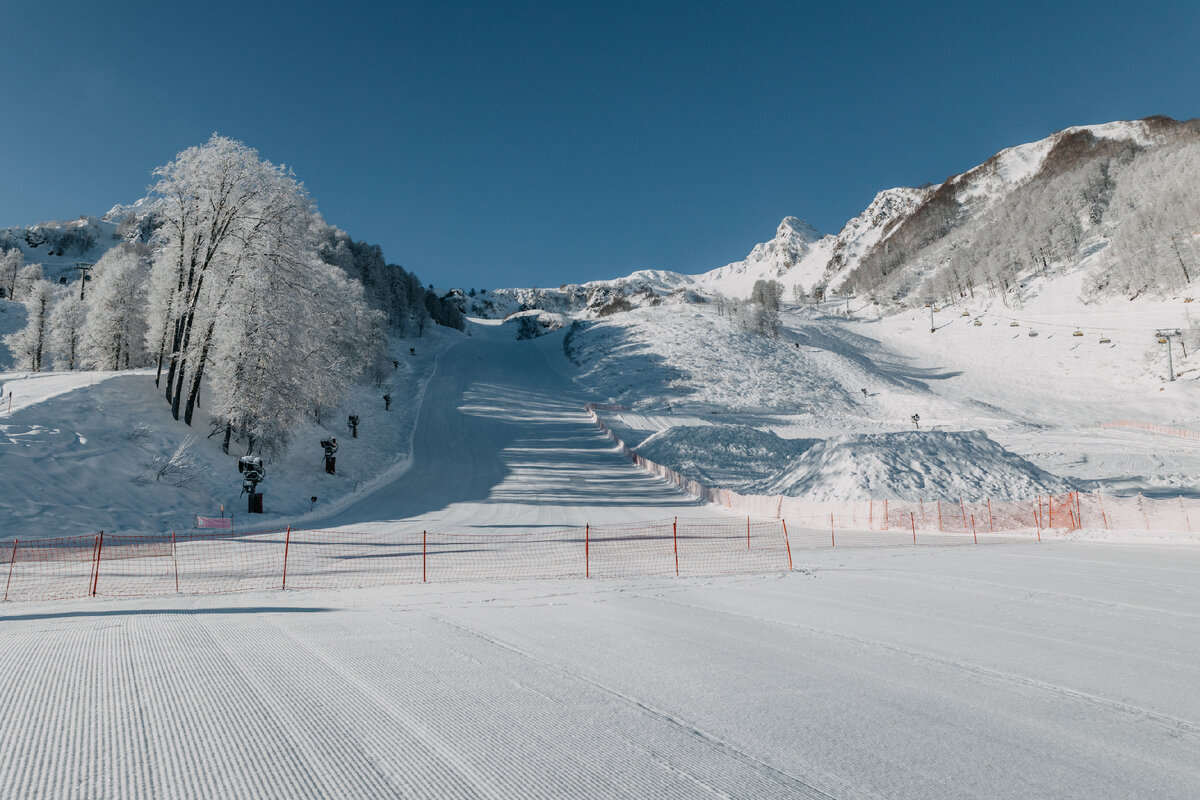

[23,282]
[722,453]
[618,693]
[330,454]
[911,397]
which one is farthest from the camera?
[23,282]

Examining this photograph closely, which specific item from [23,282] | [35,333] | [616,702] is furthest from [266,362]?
[23,282]

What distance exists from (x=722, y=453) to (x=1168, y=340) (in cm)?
5755

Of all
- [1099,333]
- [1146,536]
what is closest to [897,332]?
[1099,333]

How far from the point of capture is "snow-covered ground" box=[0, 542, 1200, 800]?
292cm

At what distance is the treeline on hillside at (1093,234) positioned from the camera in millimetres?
85625

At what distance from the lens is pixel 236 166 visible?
26719 millimetres

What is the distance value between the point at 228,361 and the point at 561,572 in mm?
21642

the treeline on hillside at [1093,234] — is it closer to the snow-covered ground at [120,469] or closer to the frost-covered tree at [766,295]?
the frost-covered tree at [766,295]

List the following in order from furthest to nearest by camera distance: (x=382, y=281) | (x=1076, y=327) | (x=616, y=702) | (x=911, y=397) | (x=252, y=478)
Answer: (x=382, y=281)
(x=1076, y=327)
(x=911, y=397)
(x=252, y=478)
(x=616, y=702)

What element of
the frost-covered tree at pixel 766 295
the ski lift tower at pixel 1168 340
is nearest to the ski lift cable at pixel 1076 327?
the ski lift tower at pixel 1168 340

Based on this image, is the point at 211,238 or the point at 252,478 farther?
the point at 211,238

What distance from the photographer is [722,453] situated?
3947 centimetres

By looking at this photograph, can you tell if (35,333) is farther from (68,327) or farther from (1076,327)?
(1076,327)

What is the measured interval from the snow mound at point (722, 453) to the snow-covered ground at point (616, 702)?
2839 centimetres
